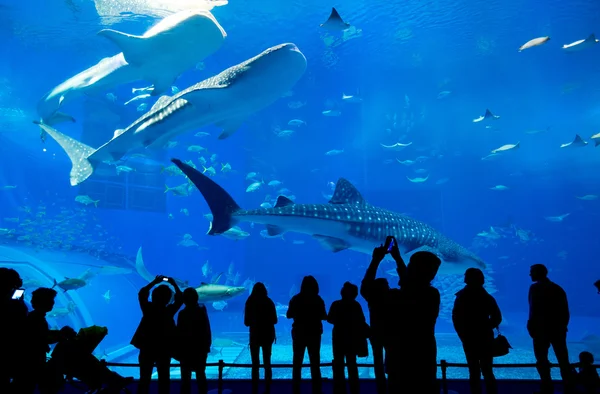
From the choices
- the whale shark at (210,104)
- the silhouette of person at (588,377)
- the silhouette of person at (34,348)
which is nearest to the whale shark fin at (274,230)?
the whale shark at (210,104)

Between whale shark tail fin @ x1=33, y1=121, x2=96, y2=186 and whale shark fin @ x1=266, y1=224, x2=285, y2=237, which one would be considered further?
whale shark tail fin @ x1=33, y1=121, x2=96, y2=186

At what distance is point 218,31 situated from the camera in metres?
5.12

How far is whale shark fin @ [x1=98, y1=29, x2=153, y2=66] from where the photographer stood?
493cm

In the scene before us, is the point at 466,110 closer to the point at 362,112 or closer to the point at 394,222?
the point at 362,112

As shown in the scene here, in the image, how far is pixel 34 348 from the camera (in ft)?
8.18

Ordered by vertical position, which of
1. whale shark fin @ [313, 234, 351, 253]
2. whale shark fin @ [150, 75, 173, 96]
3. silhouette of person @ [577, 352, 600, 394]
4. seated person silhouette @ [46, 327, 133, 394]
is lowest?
silhouette of person @ [577, 352, 600, 394]

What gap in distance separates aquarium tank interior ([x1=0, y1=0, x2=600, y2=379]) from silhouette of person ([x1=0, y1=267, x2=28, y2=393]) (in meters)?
2.19

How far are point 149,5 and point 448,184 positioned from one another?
28.2 meters

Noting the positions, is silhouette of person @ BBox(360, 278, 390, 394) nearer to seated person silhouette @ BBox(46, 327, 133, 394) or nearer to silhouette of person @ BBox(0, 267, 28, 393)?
seated person silhouette @ BBox(46, 327, 133, 394)

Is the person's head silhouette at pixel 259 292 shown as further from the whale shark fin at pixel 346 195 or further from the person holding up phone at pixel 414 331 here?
the whale shark fin at pixel 346 195

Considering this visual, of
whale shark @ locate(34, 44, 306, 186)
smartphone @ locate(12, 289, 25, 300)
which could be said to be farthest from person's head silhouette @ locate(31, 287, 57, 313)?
whale shark @ locate(34, 44, 306, 186)

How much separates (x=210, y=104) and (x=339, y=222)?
2445 millimetres

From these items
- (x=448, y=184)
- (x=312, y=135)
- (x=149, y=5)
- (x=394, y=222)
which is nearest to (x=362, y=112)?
(x=312, y=135)

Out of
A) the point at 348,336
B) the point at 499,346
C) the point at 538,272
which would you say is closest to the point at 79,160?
the point at 348,336
